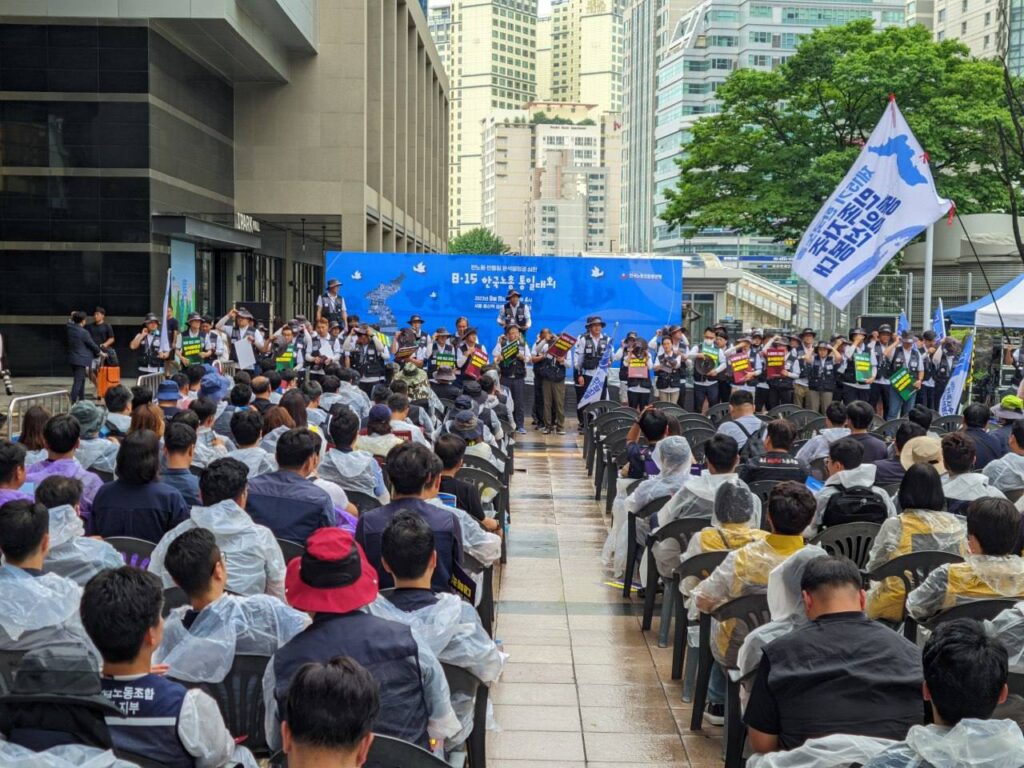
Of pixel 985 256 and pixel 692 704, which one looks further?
pixel 985 256

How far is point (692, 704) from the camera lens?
235 inches

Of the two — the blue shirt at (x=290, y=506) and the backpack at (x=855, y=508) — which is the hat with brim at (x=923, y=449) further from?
the blue shirt at (x=290, y=506)

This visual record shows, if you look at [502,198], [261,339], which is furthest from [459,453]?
[502,198]

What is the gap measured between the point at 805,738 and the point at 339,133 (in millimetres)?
29329

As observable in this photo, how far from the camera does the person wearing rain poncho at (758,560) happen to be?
505 cm

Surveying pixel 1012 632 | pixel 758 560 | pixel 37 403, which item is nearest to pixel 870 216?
pixel 758 560

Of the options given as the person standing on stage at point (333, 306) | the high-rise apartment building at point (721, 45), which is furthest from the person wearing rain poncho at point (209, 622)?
the high-rise apartment building at point (721, 45)

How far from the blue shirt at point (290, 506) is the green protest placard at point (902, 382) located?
1418 centimetres

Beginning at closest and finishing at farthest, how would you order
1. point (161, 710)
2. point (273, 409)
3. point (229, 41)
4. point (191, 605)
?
point (161, 710)
point (191, 605)
point (273, 409)
point (229, 41)

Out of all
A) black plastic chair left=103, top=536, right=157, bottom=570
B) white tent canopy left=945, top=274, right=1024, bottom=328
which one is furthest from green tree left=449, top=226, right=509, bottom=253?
black plastic chair left=103, top=536, right=157, bottom=570

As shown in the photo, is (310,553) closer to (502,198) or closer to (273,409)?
(273,409)

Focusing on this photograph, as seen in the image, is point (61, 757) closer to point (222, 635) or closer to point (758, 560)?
point (222, 635)

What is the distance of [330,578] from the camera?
3.54m

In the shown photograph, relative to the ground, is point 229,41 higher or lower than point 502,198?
lower
